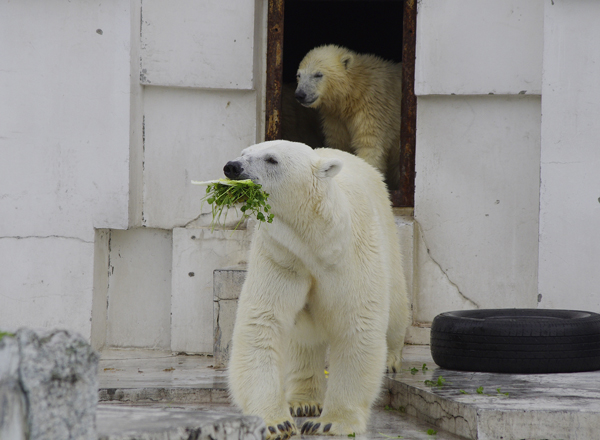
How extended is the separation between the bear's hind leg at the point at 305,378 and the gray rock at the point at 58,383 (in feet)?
5.73

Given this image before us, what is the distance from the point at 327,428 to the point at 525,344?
1158 mm

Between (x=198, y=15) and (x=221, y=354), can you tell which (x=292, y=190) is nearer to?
(x=221, y=354)

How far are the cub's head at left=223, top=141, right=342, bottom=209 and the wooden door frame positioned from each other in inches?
88.5

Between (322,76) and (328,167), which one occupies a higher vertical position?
(322,76)

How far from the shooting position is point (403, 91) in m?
4.99

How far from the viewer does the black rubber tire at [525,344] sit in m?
3.55

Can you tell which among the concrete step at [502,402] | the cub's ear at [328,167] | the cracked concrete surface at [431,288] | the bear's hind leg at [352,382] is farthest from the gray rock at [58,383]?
the cracked concrete surface at [431,288]

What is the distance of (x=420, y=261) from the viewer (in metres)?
4.78

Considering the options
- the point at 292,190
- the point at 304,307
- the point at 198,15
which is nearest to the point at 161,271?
the point at 198,15

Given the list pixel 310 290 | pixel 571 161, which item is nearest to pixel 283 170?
pixel 310 290

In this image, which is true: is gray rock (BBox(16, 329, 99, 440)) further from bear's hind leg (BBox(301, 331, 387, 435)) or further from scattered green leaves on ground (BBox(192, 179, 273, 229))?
bear's hind leg (BBox(301, 331, 387, 435))

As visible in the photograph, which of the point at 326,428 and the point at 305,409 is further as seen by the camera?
the point at 305,409

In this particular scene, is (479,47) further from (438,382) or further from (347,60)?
(438,382)

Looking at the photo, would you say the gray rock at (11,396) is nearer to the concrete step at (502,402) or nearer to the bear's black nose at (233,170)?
the bear's black nose at (233,170)
